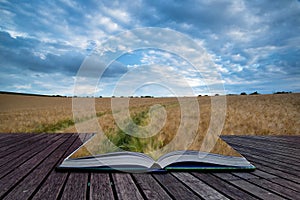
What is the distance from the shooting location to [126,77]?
15.5 ft

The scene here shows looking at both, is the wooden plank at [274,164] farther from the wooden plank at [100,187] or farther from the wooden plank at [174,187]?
the wooden plank at [100,187]

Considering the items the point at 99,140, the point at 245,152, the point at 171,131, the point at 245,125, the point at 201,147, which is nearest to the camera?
the point at 245,152

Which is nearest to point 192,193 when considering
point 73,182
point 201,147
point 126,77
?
point 73,182

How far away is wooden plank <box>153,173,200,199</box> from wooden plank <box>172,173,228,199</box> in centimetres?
5

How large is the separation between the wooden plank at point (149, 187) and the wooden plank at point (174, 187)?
0.16ft

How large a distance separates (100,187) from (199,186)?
2.58 ft

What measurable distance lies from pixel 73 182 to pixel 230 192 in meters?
1.25

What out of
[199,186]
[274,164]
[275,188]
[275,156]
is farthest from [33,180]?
[275,156]

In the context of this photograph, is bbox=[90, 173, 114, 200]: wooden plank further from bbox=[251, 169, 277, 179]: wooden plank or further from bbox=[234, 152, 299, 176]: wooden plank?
bbox=[234, 152, 299, 176]: wooden plank

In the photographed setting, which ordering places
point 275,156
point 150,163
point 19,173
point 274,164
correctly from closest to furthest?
point 150,163, point 19,173, point 274,164, point 275,156

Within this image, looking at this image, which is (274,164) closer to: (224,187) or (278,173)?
(278,173)

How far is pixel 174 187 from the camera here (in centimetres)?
179

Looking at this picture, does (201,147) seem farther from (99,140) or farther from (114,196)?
(114,196)

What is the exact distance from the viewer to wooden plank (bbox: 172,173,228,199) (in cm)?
163
